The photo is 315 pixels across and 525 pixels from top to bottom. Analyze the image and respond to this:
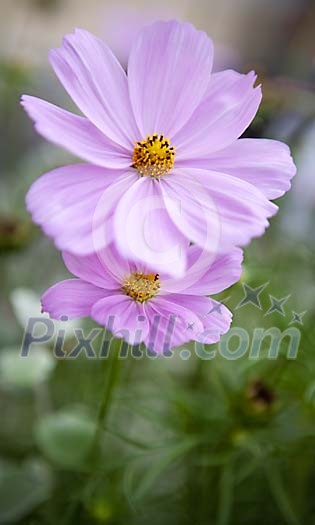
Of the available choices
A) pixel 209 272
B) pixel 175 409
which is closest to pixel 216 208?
pixel 209 272

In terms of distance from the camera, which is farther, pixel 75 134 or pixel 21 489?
pixel 21 489

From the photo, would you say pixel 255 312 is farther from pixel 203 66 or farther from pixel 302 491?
pixel 203 66

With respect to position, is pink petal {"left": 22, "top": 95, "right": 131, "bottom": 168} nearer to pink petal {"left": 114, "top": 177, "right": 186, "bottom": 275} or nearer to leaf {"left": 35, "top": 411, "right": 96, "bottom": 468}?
pink petal {"left": 114, "top": 177, "right": 186, "bottom": 275}

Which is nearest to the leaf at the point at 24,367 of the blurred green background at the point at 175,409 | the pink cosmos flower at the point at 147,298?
the blurred green background at the point at 175,409

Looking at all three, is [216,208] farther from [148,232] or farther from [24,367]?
[24,367]

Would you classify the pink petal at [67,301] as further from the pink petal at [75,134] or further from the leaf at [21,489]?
the leaf at [21,489]

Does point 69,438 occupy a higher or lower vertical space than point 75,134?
lower

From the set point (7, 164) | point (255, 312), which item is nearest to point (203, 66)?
point (255, 312)

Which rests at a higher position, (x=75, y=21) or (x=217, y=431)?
(x=75, y=21)
